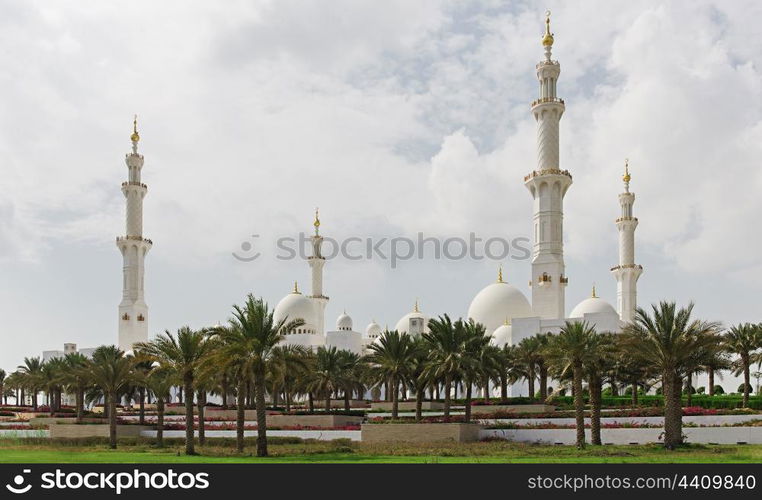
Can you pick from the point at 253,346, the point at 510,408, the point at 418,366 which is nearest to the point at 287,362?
the point at 253,346

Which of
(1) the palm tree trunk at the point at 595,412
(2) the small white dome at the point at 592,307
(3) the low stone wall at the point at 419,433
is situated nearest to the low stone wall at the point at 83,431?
(3) the low stone wall at the point at 419,433

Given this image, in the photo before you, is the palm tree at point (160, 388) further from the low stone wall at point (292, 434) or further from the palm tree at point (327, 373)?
the palm tree at point (327, 373)

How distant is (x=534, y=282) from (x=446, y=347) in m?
29.8

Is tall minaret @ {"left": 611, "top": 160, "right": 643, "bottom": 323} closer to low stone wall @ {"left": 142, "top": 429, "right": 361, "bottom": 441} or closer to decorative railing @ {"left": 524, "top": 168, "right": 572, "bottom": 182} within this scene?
decorative railing @ {"left": 524, "top": 168, "right": 572, "bottom": 182}

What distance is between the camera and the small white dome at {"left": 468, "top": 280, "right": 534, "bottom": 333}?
71062mm

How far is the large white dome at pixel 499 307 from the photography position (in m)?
71.1

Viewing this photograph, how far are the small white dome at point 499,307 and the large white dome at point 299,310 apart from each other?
1703 cm

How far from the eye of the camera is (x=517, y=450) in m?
29.1

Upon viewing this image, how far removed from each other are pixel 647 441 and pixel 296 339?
48947mm

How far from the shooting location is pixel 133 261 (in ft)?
263

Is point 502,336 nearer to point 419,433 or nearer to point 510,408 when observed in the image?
point 510,408

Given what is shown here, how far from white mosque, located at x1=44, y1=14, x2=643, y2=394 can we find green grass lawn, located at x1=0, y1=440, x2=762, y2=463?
20252 mm
